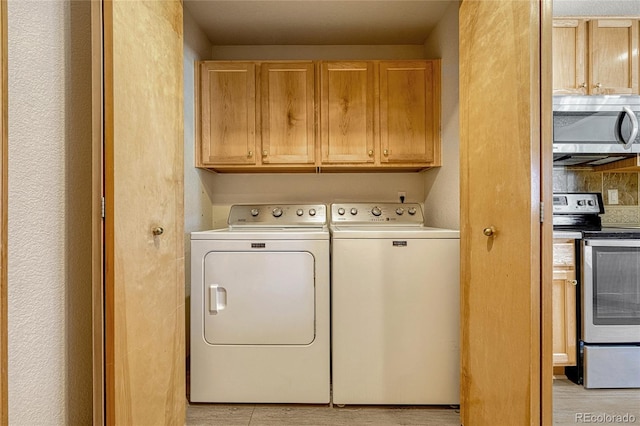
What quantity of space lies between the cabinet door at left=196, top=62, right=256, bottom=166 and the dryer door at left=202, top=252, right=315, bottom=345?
900mm

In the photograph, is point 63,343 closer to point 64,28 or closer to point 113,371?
point 113,371

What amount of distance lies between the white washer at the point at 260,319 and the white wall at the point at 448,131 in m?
0.93

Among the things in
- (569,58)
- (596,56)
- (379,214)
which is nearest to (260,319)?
(379,214)

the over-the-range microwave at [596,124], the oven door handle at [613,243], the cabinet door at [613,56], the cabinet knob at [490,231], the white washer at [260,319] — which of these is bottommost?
the white washer at [260,319]

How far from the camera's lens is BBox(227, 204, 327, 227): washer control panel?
96.9 inches

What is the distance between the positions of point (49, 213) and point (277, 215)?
1548 mm

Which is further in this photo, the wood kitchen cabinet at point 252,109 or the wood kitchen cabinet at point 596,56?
the wood kitchen cabinet at point 252,109

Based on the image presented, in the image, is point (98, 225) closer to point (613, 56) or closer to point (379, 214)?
point (379, 214)

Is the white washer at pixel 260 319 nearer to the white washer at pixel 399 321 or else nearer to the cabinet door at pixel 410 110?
the white washer at pixel 399 321

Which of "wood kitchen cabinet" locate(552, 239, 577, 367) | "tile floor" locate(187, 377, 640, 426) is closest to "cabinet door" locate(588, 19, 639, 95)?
"wood kitchen cabinet" locate(552, 239, 577, 367)

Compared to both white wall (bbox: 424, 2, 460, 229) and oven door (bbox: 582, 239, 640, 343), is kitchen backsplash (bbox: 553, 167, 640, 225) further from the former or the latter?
white wall (bbox: 424, 2, 460, 229)

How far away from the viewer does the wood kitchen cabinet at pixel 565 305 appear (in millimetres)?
1645

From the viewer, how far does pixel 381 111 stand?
233 cm

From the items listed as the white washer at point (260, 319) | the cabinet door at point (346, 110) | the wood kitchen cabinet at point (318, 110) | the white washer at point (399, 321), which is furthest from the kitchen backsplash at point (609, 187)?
the white washer at point (260, 319)
